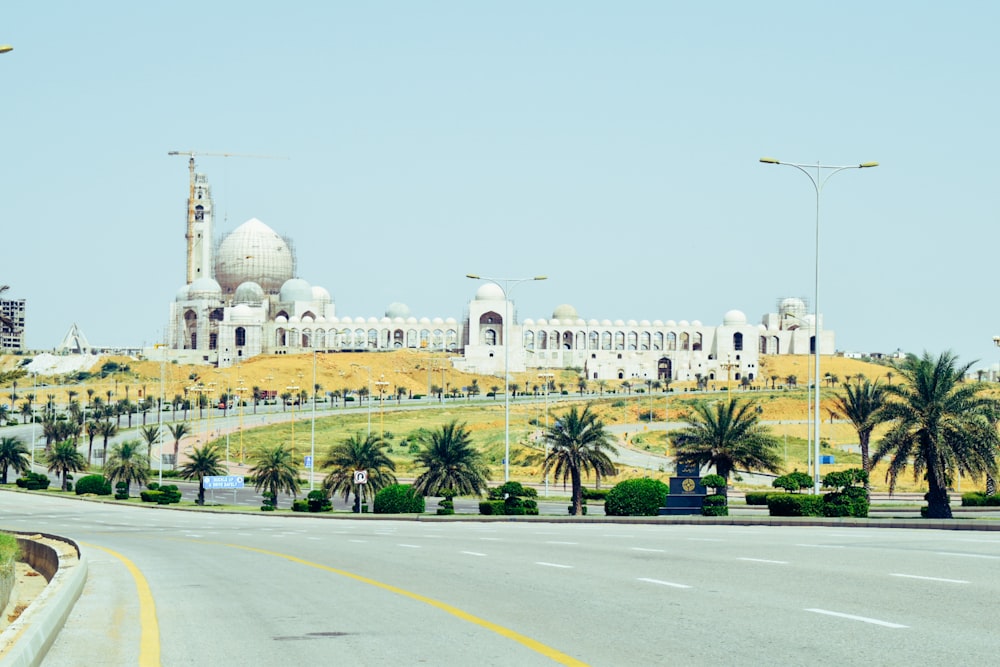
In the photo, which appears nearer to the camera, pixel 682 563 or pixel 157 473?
pixel 682 563

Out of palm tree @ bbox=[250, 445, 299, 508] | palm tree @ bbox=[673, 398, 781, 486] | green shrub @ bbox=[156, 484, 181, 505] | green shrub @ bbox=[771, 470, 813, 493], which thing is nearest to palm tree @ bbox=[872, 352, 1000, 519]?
palm tree @ bbox=[673, 398, 781, 486]

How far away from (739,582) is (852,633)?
4.23 meters

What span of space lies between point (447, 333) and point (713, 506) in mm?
150548

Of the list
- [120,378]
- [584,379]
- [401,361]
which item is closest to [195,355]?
[120,378]

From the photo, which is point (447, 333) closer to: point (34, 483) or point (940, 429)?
point (34, 483)

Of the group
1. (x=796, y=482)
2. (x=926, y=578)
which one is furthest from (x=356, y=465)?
(x=926, y=578)

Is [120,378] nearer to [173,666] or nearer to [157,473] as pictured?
[157,473]

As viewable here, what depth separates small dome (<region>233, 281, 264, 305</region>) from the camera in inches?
7318

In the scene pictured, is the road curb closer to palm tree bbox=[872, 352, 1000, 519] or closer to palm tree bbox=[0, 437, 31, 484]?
palm tree bbox=[872, 352, 1000, 519]

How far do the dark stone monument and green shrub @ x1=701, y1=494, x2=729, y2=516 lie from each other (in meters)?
0.23

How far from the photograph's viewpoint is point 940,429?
134 ft

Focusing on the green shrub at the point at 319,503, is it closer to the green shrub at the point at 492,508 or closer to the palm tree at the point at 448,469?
the palm tree at the point at 448,469

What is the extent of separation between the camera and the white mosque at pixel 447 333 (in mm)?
179875

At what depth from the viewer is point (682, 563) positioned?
57.0 feet
